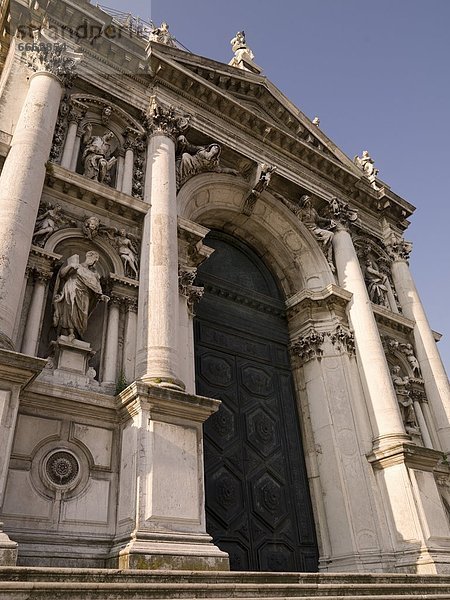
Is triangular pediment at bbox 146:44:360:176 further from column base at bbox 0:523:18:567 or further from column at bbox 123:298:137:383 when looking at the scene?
column base at bbox 0:523:18:567

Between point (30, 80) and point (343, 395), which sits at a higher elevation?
point (30, 80)

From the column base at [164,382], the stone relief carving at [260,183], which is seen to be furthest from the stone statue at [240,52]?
the column base at [164,382]

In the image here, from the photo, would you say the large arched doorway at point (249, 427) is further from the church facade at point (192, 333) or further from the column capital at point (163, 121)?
the column capital at point (163, 121)

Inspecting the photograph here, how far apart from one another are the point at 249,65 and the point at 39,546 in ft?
50.4

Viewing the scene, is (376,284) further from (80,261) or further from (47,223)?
(47,223)

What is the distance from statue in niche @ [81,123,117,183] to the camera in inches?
388

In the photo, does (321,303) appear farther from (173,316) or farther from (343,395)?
(173,316)

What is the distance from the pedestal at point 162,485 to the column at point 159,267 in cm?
46

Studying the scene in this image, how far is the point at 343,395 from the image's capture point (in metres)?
11.1

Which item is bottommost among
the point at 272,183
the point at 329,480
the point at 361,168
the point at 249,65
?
the point at 329,480

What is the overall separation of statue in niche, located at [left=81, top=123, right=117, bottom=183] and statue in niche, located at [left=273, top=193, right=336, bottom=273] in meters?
4.76

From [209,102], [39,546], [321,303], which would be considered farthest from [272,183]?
[39,546]

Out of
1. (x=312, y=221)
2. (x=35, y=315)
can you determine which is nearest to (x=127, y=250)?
(x=35, y=315)

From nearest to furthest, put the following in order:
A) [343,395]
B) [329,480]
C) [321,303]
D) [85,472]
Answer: [85,472] → [329,480] → [343,395] → [321,303]
